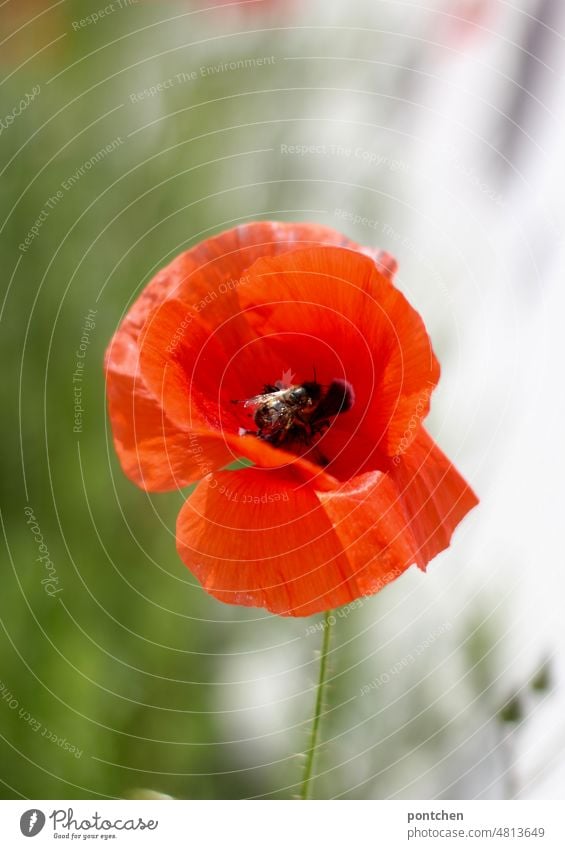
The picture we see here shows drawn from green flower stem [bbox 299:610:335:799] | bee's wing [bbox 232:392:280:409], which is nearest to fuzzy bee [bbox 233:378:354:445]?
bee's wing [bbox 232:392:280:409]

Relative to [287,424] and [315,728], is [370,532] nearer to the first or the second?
[287,424]

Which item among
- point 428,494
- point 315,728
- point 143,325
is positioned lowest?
point 315,728

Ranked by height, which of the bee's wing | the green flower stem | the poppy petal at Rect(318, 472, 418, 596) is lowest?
the green flower stem

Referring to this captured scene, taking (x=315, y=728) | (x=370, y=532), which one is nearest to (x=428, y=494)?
(x=370, y=532)

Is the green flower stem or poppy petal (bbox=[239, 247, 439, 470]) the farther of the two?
the green flower stem

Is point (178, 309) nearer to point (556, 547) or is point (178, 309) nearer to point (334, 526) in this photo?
point (334, 526)

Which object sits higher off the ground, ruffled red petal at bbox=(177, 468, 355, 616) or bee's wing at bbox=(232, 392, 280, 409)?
bee's wing at bbox=(232, 392, 280, 409)

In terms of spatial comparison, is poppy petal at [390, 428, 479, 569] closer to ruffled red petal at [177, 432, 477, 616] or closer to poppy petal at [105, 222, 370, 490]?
ruffled red petal at [177, 432, 477, 616]

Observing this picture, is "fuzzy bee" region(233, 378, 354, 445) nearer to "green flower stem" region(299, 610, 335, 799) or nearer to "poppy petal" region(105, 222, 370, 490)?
"poppy petal" region(105, 222, 370, 490)
